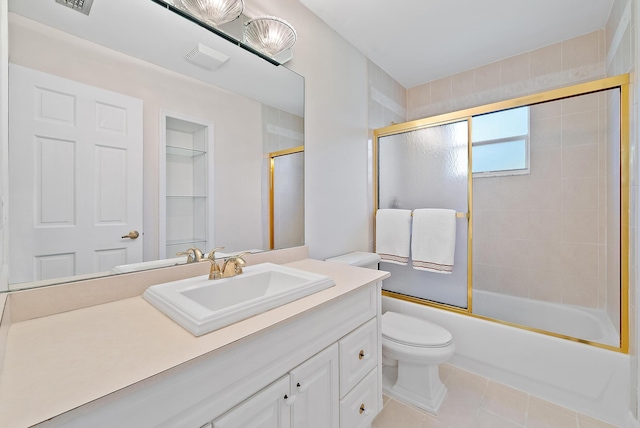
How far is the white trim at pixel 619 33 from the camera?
1345mm

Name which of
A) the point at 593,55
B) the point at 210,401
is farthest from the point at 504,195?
the point at 210,401

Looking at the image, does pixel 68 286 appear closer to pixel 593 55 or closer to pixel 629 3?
pixel 629 3

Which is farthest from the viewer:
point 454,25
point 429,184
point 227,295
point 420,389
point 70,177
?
point 429,184

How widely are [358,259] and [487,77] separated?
78.9 inches

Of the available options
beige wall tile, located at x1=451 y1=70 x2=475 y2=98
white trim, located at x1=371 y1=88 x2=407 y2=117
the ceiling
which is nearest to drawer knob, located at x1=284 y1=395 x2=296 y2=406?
the ceiling

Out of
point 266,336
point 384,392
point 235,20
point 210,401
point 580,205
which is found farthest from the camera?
point 580,205

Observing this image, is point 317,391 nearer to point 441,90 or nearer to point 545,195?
point 545,195

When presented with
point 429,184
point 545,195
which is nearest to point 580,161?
point 545,195

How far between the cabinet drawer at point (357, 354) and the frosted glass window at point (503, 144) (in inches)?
65.9

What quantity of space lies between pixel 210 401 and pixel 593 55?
303cm

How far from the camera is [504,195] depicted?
2297mm

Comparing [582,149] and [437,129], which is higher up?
[437,129]

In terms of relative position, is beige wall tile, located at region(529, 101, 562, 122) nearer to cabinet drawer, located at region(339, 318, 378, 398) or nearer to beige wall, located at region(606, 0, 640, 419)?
beige wall, located at region(606, 0, 640, 419)

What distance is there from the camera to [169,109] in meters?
1.04
